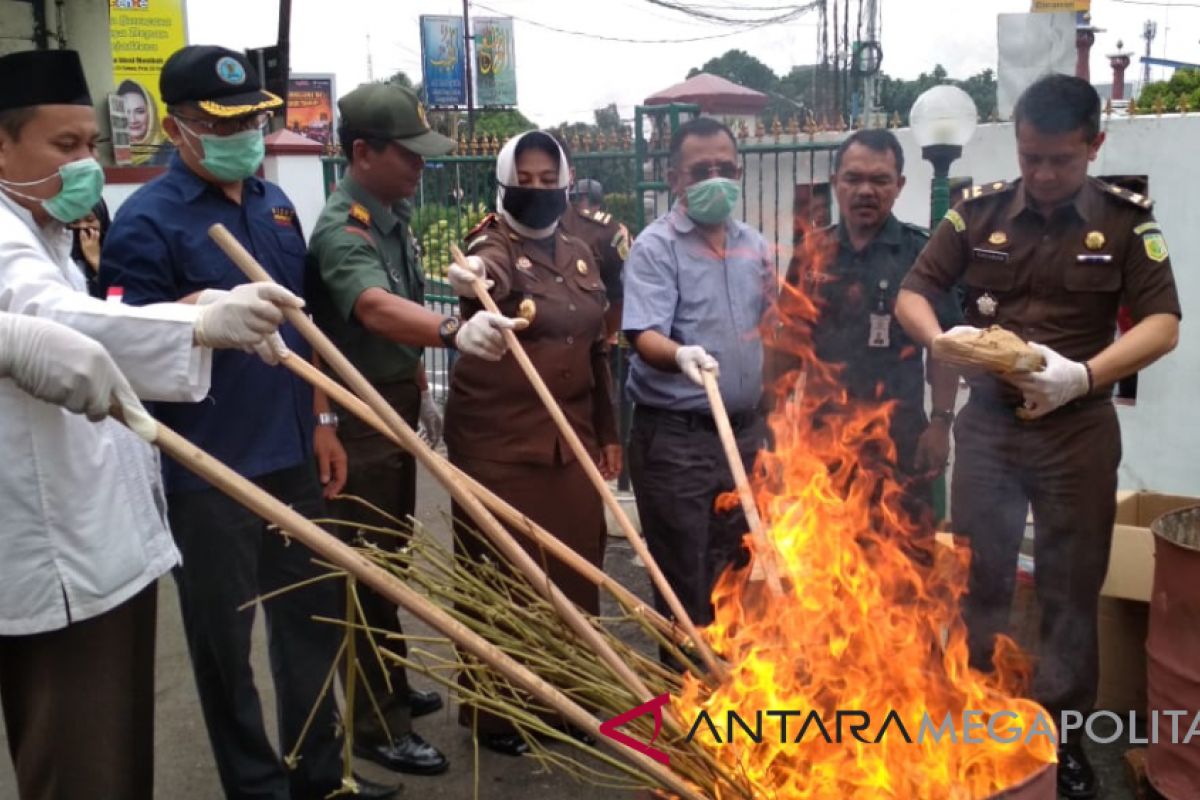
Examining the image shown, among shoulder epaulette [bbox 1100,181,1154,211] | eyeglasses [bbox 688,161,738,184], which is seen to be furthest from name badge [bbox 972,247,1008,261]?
eyeglasses [bbox 688,161,738,184]

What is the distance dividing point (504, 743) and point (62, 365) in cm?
253

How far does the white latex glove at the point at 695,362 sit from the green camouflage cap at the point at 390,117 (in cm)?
112

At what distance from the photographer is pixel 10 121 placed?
260cm

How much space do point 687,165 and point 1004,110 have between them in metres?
3.08

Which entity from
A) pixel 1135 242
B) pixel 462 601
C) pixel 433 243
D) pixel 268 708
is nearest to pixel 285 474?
pixel 462 601

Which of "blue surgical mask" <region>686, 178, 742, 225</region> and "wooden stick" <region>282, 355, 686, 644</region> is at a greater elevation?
Answer: "blue surgical mask" <region>686, 178, 742, 225</region>

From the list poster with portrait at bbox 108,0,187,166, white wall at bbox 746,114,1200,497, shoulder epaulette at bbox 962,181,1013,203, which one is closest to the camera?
shoulder epaulette at bbox 962,181,1013,203

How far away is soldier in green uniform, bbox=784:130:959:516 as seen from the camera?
429 centimetres

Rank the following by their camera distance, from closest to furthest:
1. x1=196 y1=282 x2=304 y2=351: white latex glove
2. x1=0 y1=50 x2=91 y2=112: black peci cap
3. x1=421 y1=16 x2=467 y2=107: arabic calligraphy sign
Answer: x1=196 y1=282 x2=304 y2=351: white latex glove, x1=0 y1=50 x2=91 y2=112: black peci cap, x1=421 y1=16 x2=467 y2=107: arabic calligraphy sign

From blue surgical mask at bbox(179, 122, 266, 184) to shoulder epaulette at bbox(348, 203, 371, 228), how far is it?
1.64ft

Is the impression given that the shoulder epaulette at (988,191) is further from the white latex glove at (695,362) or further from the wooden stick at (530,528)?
the wooden stick at (530,528)

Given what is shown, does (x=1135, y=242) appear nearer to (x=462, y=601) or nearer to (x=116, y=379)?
(x=462, y=601)

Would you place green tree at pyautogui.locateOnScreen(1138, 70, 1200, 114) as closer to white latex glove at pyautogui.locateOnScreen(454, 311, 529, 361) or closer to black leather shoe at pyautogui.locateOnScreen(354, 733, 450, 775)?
white latex glove at pyautogui.locateOnScreen(454, 311, 529, 361)

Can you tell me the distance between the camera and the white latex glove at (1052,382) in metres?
3.32
